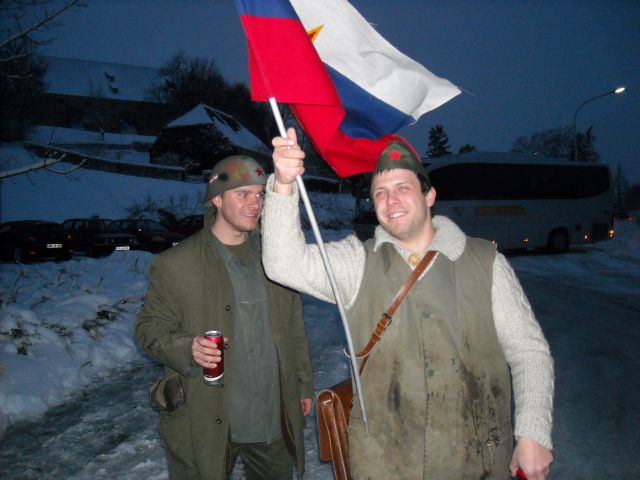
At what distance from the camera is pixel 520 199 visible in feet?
65.5

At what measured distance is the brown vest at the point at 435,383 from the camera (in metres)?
2.00

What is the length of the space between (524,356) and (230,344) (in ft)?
5.32

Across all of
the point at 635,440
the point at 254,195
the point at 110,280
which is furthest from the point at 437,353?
the point at 110,280

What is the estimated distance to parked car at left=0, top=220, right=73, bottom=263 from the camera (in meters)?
16.7

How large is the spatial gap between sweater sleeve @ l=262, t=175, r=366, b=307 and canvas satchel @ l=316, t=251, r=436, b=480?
222 millimetres

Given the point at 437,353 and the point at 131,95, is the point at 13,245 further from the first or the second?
the point at 131,95

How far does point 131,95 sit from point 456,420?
2433 inches

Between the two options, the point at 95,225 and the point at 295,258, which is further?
the point at 95,225

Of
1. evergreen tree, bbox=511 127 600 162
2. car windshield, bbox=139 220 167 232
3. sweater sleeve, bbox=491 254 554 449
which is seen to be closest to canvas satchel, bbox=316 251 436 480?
sweater sleeve, bbox=491 254 554 449

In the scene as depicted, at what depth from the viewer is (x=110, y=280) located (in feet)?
32.2

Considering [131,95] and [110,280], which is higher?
[131,95]

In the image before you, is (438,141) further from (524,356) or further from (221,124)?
(524,356)

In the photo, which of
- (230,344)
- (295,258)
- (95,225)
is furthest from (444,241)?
(95,225)

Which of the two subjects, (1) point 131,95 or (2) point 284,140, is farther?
(1) point 131,95
